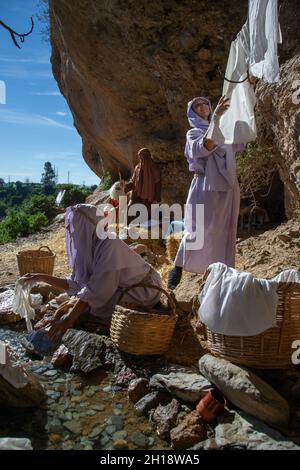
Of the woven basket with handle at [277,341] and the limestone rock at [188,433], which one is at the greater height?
the woven basket with handle at [277,341]

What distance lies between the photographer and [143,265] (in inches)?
139

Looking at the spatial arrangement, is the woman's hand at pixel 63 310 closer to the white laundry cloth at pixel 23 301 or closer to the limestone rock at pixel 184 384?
the white laundry cloth at pixel 23 301

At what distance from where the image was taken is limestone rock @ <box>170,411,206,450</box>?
220 cm

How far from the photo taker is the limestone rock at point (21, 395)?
2457 mm

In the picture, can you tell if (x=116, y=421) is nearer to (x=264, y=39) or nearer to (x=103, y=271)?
(x=103, y=271)

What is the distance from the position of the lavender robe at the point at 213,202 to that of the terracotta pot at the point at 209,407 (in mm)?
1812

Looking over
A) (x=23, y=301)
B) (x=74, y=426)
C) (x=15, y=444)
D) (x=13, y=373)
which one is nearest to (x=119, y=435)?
(x=74, y=426)

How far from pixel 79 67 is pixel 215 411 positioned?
11111 millimetres

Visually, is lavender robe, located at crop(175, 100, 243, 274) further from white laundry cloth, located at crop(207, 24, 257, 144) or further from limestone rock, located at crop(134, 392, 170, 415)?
limestone rock, located at crop(134, 392, 170, 415)

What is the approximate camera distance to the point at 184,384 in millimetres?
2539

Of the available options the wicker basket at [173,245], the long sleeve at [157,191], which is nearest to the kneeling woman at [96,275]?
the wicker basket at [173,245]

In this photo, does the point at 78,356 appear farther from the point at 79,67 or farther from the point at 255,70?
the point at 79,67

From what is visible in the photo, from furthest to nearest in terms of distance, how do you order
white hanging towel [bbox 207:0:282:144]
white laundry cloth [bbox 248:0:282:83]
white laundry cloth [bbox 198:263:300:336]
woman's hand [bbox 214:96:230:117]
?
woman's hand [bbox 214:96:230:117]
white hanging towel [bbox 207:0:282:144]
white laundry cloth [bbox 248:0:282:83]
white laundry cloth [bbox 198:263:300:336]

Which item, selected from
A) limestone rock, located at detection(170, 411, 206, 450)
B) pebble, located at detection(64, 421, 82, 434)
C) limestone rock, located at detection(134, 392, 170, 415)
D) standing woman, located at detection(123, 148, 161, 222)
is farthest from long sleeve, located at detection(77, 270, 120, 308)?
standing woman, located at detection(123, 148, 161, 222)
